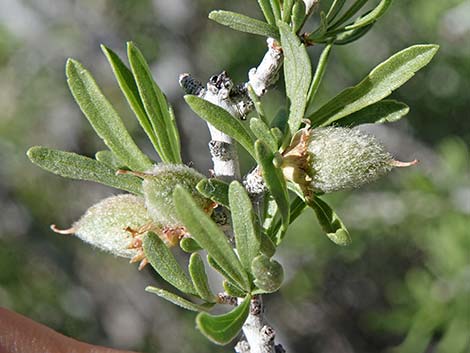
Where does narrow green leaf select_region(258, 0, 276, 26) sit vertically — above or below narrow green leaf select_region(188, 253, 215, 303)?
above

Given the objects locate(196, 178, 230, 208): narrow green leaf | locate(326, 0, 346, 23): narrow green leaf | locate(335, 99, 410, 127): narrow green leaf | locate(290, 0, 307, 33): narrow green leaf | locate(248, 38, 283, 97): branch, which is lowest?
locate(335, 99, 410, 127): narrow green leaf

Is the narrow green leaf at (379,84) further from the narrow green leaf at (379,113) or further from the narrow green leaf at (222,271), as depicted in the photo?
the narrow green leaf at (222,271)

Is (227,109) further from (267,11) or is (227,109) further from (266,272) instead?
(266,272)

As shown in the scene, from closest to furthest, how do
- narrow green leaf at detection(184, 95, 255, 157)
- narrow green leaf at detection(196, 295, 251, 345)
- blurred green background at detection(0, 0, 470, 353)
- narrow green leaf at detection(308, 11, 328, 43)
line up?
1. narrow green leaf at detection(196, 295, 251, 345)
2. narrow green leaf at detection(184, 95, 255, 157)
3. narrow green leaf at detection(308, 11, 328, 43)
4. blurred green background at detection(0, 0, 470, 353)

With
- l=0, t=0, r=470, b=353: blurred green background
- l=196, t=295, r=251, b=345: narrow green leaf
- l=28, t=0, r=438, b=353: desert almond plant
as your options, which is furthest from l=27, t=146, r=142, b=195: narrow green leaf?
l=0, t=0, r=470, b=353: blurred green background

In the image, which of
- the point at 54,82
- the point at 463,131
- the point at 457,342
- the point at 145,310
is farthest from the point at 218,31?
the point at 457,342

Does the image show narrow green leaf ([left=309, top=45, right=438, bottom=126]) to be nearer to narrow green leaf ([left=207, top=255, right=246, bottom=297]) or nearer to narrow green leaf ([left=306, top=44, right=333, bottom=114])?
narrow green leaf ([left=306, top=44, right=333, bottom=114])

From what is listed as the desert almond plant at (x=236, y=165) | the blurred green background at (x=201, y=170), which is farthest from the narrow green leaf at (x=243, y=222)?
the blurred green background at (x=201, y=170)
